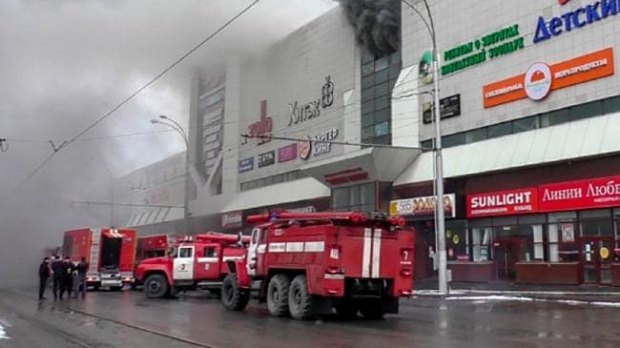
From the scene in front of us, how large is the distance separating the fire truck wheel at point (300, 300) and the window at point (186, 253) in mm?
9456

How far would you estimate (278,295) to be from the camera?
14914 millimetres

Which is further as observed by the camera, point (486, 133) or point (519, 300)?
point (486, 133)

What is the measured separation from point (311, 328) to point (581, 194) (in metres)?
16.8

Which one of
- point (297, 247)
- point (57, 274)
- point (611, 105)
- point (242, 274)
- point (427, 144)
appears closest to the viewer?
point (297, 247)

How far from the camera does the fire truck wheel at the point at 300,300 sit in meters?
14.0

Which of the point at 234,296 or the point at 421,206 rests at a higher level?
the point at 421,206

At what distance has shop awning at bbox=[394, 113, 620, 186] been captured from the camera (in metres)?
25.0

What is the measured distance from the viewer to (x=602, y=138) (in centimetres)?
2492

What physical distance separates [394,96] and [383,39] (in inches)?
151

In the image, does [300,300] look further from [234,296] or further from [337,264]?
[234,296]

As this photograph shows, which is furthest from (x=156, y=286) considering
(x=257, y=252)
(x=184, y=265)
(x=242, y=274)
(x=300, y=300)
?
(x=300, y=300)

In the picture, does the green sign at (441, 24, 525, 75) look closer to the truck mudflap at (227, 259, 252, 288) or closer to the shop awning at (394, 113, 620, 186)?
the shop awning at (394, 113, 620, 186)

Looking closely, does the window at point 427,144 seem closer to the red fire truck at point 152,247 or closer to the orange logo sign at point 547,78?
the orange logo sign at point 547,78

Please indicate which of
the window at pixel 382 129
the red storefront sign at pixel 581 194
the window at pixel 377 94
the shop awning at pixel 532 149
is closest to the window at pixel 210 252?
the shop awning at pixel 532 149
